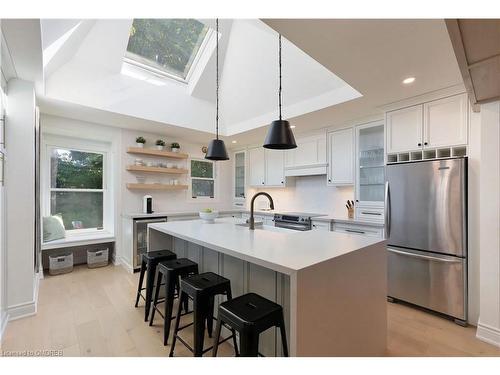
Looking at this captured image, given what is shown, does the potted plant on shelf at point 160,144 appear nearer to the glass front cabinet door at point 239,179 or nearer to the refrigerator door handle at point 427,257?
the glass front cabinet door at point 239,179

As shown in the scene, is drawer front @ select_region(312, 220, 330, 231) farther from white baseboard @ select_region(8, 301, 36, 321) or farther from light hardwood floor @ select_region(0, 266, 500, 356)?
white baseboard @ select_region(8, 301, 36, 321)

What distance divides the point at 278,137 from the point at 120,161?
3203mm

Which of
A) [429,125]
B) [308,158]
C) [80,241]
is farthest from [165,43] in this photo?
[429,125]

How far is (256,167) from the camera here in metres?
5.04

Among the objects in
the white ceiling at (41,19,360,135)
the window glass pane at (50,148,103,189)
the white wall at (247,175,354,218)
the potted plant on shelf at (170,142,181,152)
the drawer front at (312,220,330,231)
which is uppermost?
the white ceiling at (41,19,360,135)

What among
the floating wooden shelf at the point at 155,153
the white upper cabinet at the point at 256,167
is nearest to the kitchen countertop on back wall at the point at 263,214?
the white upper cabinet at the point at 256,167

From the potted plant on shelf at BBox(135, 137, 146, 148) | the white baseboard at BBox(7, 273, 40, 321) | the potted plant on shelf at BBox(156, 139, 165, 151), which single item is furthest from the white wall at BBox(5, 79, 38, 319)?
the potted plant on shelf at BBox(156, 139, 165, 151)

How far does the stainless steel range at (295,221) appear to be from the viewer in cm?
370

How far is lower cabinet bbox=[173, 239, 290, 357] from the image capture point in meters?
1.59

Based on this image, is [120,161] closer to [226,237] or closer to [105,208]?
[105,208]

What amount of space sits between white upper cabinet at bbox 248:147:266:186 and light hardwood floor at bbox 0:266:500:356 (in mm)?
3032

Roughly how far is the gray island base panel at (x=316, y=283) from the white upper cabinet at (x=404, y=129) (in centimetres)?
154

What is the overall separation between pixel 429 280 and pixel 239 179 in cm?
386
